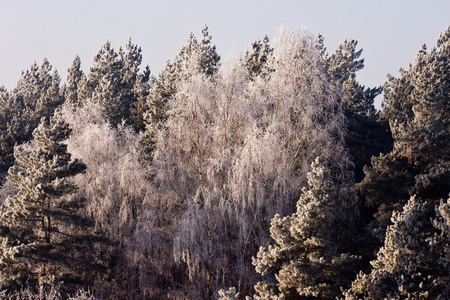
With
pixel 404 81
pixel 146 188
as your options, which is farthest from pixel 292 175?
pixel 404 81

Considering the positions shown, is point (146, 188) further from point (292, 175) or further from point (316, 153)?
point (316, 153)

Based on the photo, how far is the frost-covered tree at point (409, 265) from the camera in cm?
1134

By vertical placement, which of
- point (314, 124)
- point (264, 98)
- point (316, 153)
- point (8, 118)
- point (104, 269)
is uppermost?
point (8, 118)

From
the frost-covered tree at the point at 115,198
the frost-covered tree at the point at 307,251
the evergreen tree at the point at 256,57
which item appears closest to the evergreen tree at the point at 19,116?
the frost-covered tree at the point at 115,198

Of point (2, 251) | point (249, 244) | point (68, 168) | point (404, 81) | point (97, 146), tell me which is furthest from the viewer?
point (404, 81)

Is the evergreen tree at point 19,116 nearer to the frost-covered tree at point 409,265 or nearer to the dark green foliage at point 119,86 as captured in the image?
the dark green foliage at point 119,86

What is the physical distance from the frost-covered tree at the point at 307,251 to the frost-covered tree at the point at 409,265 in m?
0.95

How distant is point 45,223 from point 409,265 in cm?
1597

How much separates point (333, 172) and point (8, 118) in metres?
32.0

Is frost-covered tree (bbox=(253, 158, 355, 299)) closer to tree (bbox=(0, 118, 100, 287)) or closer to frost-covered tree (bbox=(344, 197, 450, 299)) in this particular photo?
frost-covered tree (bbox=(344, 197, 450, 299))

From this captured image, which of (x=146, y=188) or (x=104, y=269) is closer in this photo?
(x=104, y=269)

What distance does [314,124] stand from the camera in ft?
70.6

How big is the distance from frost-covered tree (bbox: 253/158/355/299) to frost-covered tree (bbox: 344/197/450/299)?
95cm

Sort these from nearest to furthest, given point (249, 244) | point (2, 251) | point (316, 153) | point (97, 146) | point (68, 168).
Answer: point (2, 251) < point (68, 168) < point (249, 244) < point (316, 153) < point (97, 146)
